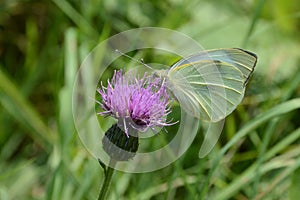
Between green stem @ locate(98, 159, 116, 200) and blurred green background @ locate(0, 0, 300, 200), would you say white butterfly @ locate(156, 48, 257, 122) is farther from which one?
green stem @ locate(98, 159, 116, 200)

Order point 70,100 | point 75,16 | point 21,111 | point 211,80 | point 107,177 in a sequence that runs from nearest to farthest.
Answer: point 107,177 < point 211,80 < point 70,100 < point 21,111 < point 75,16

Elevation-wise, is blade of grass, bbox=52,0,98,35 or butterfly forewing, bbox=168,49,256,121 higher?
butterfly forewing, bbox=168,49,256,121

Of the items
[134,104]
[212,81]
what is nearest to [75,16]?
[212,81]

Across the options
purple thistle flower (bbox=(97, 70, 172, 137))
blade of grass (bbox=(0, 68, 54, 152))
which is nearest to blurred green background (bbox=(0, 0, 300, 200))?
blade of grass (bbox=(0, 68, 54, 152))

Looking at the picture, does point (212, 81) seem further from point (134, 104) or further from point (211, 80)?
point (134, 104)

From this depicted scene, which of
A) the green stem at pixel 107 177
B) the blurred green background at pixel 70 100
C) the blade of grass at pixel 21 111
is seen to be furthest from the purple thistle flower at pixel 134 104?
the blade of grass at pixel 21 111

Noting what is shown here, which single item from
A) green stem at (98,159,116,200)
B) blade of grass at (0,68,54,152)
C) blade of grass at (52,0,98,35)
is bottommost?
blade of grass at (0,68,54,152)

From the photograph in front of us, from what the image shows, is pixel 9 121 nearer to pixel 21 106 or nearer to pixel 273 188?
pixel 21 106

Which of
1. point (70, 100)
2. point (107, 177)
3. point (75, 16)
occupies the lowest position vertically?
point (75, 16)
